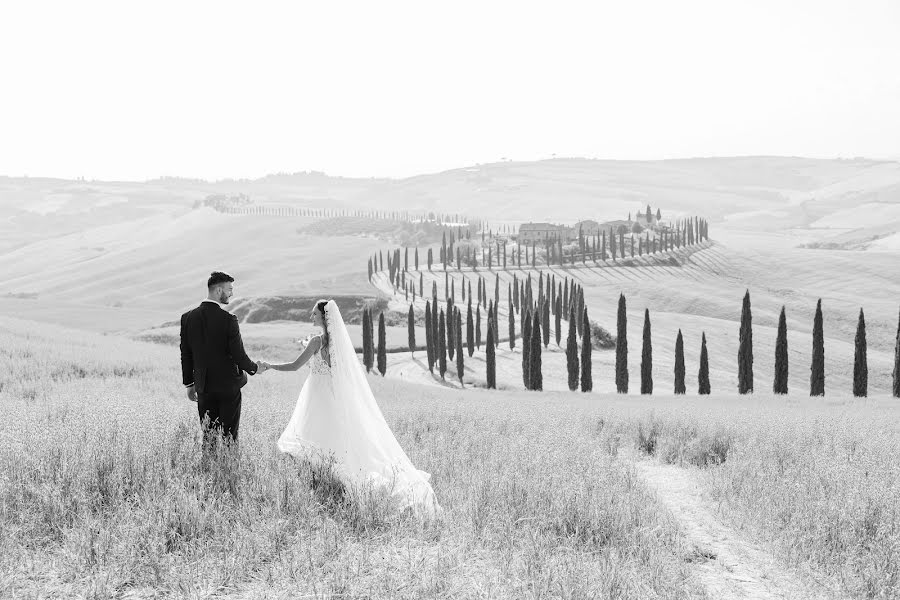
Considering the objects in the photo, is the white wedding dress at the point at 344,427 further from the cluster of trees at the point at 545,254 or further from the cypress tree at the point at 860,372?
the cluster of trees at the point at 545,254

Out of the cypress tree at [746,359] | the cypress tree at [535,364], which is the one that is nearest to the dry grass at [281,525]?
the cypress tree at [535,364]

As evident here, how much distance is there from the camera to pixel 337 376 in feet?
27.0

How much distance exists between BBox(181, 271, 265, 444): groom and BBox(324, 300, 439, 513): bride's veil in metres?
0.96

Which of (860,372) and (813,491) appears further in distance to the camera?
(860,372)

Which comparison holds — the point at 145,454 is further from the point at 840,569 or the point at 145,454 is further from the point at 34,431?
the point at 840,569

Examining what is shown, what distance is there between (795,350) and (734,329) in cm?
1088

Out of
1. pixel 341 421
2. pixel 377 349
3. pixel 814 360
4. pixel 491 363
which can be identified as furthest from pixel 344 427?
pixel 377 349

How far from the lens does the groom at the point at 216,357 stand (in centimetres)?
822

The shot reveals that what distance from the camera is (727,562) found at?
735 cm

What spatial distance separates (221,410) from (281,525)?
7.47ft

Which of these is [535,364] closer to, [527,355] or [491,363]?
[527,355]

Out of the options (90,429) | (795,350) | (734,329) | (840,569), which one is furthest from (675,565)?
(734,329)

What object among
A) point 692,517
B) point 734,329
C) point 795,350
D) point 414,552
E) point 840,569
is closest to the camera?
point 414,552

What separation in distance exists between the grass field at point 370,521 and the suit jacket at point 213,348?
0.65m
